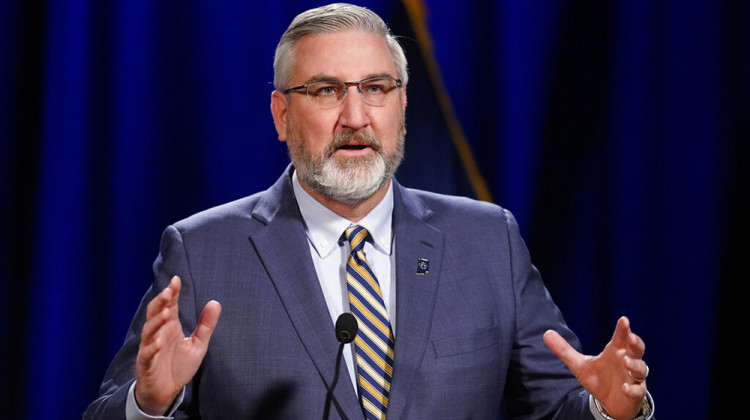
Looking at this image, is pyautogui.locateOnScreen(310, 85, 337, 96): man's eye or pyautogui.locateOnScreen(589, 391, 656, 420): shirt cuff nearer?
pyautogui.locateOnScreen(589, 391, 656, 420): shirt cuff

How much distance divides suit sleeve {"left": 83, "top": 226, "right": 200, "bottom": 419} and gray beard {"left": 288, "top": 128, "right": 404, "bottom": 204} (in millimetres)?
337

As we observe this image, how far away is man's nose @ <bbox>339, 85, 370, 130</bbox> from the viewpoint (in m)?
1.88

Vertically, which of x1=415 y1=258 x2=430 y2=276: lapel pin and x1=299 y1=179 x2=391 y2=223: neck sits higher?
x1=299 y1=179 x2=391 y2=223: neck

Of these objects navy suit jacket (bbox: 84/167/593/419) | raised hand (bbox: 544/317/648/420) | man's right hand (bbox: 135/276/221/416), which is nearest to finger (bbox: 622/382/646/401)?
raised hand (bbox: 544/317/648/420)

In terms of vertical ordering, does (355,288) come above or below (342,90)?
below

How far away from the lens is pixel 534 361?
6.27 feet

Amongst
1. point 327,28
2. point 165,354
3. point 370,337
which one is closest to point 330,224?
point 370,337

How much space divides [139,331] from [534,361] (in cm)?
88

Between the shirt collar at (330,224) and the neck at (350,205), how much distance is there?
1cm

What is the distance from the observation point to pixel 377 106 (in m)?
1.92

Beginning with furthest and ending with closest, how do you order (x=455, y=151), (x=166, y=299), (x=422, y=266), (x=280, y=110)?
(x=455, y=151) < (x=280, y=110) < (x=422, y=266) < (x=166, y=299)

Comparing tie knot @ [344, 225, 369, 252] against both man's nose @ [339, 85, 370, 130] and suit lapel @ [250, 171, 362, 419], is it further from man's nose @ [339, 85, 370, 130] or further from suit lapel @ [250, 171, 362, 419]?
man's nose @ [339, 85, 370, 130]

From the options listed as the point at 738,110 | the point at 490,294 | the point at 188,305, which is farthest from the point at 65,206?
the point at 738,110

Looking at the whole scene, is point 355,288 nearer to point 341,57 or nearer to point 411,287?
→ point 411,287
